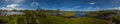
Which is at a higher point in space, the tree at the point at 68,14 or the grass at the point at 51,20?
the tree at the point at 68,14

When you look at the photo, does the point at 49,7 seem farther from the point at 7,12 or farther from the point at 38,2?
the point at 7,12

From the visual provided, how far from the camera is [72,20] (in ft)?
11.3

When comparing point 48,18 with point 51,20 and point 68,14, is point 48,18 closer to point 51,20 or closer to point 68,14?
point 51,20

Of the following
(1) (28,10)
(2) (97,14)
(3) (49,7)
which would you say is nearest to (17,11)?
(1) (28,10)

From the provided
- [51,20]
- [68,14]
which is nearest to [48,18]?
[51,20]

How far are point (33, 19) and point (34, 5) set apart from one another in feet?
0.55

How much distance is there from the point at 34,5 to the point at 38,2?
0.06m

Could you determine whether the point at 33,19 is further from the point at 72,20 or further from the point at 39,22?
the point at 72,20

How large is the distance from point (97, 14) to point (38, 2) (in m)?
0.73

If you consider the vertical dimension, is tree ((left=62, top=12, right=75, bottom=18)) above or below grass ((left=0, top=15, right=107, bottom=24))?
above

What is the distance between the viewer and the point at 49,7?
11.3 feet

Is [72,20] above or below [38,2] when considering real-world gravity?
below

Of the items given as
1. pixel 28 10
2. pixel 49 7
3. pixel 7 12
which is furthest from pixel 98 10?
pixel 7 12

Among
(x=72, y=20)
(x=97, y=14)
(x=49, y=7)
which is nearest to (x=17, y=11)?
(x=49, y=7)
